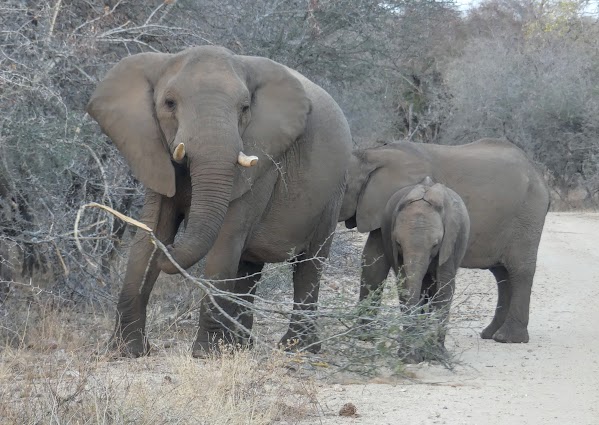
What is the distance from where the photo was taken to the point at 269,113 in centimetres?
842

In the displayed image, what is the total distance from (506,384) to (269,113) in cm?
233

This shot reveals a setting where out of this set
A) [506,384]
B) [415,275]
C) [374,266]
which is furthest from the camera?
[374,266]

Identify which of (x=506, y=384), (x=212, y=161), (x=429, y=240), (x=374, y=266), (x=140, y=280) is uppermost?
(x=212, y=161)

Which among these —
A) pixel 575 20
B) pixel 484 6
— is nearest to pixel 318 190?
pixel 575 20

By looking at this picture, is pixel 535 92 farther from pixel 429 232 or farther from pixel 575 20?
pixel 429 232

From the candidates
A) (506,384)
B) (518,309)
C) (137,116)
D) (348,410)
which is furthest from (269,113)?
(518,309)

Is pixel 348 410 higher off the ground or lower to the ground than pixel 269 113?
lower

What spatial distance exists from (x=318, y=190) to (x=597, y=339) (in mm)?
2791

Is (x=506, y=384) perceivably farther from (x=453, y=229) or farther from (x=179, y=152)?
(x=179, y=152)

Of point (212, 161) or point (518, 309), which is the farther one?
point (518, 309)

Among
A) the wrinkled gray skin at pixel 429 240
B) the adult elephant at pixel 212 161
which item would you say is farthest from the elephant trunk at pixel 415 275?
the adult elephant at pixel 212 161

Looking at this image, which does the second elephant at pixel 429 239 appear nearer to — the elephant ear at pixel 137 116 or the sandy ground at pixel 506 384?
the sandy ground at pixel 506 384

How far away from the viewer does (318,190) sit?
9164 mm

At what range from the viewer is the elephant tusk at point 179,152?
24.6 ft
